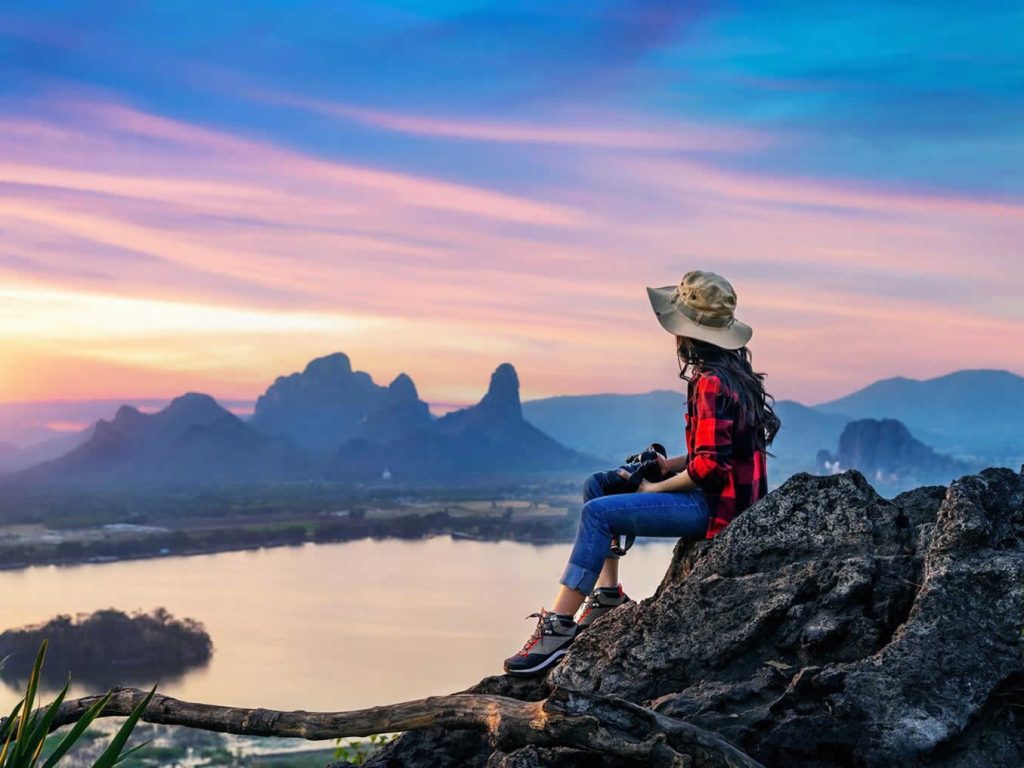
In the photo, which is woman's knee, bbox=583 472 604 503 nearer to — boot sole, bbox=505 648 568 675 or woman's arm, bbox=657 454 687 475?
woman's arm, bbox=657 454 687 475

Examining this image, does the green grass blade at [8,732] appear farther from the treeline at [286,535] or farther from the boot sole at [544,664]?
the treeline at [286,535]

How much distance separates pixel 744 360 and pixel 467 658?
5067 centimetres

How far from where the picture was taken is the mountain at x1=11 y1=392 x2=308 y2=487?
551 ft

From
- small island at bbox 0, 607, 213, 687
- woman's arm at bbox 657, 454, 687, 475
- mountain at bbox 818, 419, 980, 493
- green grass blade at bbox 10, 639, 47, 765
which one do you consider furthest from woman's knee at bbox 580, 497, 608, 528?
mountain at bbox 818, 419, 980, 493

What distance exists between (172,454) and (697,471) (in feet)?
603

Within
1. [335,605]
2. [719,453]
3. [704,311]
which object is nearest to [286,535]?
[335,605]

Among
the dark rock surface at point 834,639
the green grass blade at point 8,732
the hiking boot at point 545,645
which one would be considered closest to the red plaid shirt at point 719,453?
the dark rock surface at point 834,639

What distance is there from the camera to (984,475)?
459 centimetres

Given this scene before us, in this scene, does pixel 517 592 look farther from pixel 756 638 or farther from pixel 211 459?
pixel 211 459

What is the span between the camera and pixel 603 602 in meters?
4.97

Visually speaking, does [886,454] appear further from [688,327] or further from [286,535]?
[688,327]

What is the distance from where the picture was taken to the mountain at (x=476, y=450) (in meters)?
171

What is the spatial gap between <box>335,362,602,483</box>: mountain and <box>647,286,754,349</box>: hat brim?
525ft

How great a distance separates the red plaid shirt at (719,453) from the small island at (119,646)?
56740 millimetres
